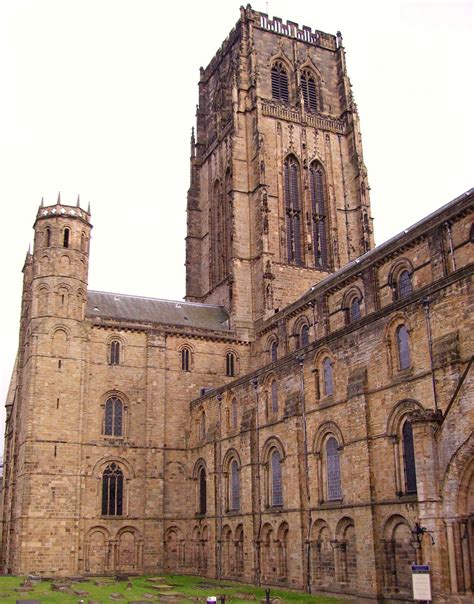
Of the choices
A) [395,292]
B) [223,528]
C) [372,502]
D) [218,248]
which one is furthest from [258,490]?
[218,248]

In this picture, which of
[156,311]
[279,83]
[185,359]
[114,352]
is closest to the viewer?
[114,352]

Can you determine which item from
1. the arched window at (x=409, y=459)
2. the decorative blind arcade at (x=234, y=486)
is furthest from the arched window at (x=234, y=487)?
the arched window at (x=409, y=459)

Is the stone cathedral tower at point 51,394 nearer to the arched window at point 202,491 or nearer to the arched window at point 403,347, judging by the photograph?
the arched window at point 202,491

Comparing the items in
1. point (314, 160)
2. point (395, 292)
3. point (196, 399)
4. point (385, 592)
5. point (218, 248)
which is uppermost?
point (314, 160)

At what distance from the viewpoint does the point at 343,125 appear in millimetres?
66938

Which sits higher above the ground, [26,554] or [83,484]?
[83,484]

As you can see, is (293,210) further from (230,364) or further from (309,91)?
(230,364)

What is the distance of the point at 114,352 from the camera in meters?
52.2

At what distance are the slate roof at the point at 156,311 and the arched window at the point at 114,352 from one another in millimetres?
1880

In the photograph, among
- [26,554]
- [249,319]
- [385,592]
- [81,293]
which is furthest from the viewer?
[249,319]

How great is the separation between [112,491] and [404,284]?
77.0ft

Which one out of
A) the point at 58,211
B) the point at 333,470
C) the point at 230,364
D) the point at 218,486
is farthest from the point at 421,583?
the point at 58,211

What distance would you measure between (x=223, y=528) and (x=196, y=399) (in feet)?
34.1

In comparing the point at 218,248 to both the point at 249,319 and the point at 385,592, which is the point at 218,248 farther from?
the point at 385,592
